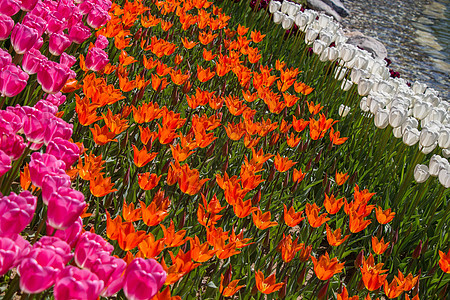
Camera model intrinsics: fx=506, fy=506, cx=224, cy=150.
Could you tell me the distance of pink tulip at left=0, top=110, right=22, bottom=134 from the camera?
172cm

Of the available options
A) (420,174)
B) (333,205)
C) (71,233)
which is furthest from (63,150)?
(420,174)

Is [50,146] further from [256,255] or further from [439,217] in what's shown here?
[439,217]

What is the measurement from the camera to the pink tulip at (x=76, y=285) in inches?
45.8

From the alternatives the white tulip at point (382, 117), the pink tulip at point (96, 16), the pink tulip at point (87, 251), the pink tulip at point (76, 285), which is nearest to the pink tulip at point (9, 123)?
the pink tulip at point (87, 251)

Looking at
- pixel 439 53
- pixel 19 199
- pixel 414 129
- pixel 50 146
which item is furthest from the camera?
pixel 439 53

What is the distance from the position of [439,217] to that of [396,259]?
0.67 metres

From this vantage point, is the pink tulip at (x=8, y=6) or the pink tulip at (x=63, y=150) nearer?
the pink tulip at (x=63, y=150)

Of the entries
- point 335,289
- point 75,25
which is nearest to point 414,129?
point 335,289

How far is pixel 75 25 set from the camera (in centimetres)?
292

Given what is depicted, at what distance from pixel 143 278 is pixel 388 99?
3503mm

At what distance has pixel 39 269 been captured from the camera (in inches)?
46.0

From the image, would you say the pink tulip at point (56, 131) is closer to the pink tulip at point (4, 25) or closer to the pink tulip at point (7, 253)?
the pink tulip at point (7, 253)

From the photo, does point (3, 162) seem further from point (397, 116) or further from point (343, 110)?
point (343, 110)

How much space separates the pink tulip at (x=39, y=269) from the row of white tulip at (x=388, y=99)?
2800mm
